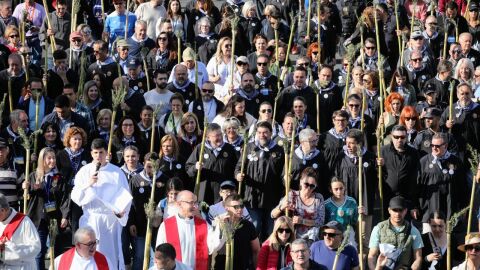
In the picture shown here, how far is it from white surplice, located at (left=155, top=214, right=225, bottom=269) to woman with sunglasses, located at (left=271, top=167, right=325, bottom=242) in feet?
3.95

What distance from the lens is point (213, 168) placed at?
23.1 meters

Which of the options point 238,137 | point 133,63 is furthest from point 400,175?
point 133,63

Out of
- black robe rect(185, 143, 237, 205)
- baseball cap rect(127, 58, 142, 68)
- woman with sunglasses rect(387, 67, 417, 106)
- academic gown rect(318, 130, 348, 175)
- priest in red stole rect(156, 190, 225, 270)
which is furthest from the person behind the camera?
baseball cap rect(127, 58, 142, 68)

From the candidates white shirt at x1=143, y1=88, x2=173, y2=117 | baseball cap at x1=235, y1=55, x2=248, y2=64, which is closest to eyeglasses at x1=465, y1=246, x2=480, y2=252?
white shirt at x1=143, y1=88, x2=173, y2=117

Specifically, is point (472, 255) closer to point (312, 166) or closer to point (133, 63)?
point (312, 166)

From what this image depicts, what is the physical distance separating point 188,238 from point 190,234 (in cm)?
5

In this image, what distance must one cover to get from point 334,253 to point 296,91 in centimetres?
525

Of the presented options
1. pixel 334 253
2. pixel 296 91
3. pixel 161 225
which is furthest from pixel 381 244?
pixel 296 91

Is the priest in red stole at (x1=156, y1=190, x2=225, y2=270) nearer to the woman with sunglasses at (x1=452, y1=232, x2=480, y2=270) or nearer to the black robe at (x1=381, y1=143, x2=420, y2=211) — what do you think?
the woman with sunglasses at (x1=452, y1=232, x2=480, y2=270)

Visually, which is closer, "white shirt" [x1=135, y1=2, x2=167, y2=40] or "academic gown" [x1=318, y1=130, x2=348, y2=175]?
"academic gown" [x1=318, y1=130, x2=348, y2=175]

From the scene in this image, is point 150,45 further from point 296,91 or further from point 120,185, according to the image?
point 120,185

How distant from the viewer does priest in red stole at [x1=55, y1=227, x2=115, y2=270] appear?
1981cm

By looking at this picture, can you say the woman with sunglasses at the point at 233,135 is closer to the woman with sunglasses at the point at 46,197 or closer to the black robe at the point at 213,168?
the black robe at the point at 213,168

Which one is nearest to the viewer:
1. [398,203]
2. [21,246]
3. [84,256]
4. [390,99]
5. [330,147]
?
[84,256]
